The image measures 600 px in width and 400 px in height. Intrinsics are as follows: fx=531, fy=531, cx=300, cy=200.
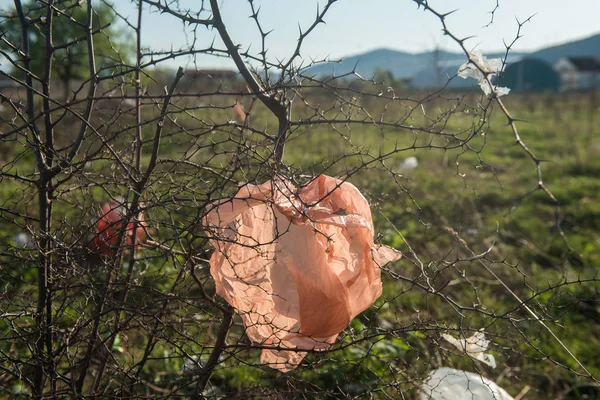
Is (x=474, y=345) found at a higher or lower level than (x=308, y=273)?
lower

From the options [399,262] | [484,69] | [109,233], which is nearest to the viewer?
[484,69]

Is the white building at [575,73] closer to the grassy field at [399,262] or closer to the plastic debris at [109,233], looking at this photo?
the grassy field at [399,262]

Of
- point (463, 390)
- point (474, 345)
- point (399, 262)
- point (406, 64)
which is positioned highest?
point (406, 64)

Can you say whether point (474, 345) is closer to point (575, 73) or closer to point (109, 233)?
point (109, 233)

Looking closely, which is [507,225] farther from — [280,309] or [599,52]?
[599,52]

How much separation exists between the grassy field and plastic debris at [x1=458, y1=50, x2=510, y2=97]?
7cm

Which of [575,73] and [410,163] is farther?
[575,73]

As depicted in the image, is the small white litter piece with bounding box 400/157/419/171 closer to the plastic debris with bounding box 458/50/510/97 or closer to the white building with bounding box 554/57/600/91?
the plastic debris with bounding box 458/50/510/97

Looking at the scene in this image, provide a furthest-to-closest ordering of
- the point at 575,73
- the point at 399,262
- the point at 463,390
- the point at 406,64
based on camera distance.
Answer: the point at 575,73 < the point at 406,64 < the point at 399,262 < the point at 463,390

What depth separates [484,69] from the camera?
1.42 meters

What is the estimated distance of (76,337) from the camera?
55.6 inches

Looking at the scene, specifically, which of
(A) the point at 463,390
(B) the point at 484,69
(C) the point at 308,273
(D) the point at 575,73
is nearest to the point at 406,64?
(A) the point at 463,390

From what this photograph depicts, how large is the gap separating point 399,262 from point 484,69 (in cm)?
235

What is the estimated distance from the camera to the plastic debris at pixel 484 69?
1.40 m
